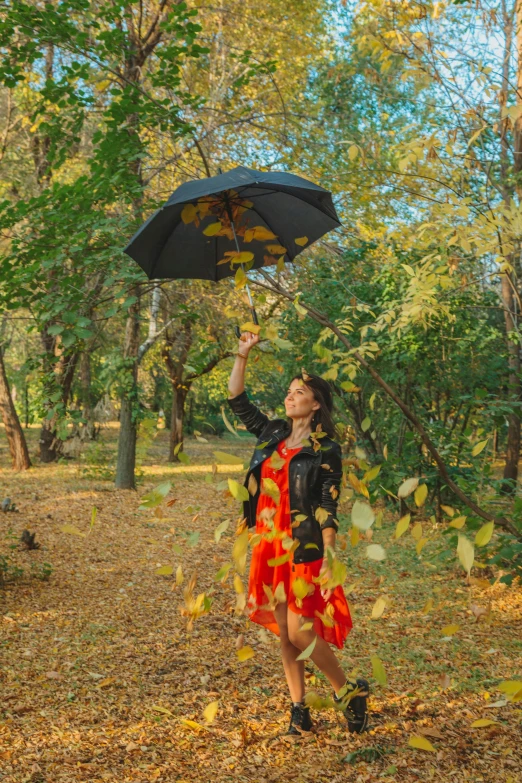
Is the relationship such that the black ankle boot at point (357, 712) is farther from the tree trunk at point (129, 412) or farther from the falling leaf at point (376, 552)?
the tree trunk at point (129, 412)

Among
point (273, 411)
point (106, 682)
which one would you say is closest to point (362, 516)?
point (106, 682)

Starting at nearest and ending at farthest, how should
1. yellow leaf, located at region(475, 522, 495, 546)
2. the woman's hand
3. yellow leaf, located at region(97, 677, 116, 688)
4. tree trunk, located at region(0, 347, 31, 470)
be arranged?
yellow leaf, located at region(475, 522, 495, 546), the woman's hand, yellow leaf, located at region(97, 677, 116, 688), tree trunk, located at region(0, 347, 31, 470)

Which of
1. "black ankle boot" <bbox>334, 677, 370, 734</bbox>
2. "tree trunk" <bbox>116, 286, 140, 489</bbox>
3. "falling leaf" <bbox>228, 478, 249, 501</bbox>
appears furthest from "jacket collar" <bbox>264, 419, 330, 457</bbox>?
"tree trunk" <bbox>116, 286, 140, 489</bbox>

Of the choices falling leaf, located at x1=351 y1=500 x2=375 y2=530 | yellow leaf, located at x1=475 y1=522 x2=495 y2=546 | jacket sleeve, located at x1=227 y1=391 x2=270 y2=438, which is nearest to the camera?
yellow leaf, located at x1=475 y1=522 x2=495 y2=546

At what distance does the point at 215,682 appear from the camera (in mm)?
4027

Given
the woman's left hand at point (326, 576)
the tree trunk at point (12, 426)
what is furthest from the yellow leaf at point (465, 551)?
the tree trunk at point (12, 426)

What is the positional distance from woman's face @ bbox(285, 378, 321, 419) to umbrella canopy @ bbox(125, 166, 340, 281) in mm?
570

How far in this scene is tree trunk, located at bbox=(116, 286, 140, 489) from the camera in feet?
36.3

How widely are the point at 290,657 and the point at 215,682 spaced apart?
1016 millimetres

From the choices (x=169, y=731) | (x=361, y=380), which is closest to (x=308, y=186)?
(x=169, y=731)

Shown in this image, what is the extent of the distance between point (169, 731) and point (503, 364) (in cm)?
568

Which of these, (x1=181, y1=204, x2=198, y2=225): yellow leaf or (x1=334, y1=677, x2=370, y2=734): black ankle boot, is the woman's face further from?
(x1=334, y1=677, x2=370, y2=734): black ankle boot

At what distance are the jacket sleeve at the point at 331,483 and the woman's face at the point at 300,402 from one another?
207 mm

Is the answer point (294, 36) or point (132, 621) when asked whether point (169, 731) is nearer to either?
point (132, 621)
